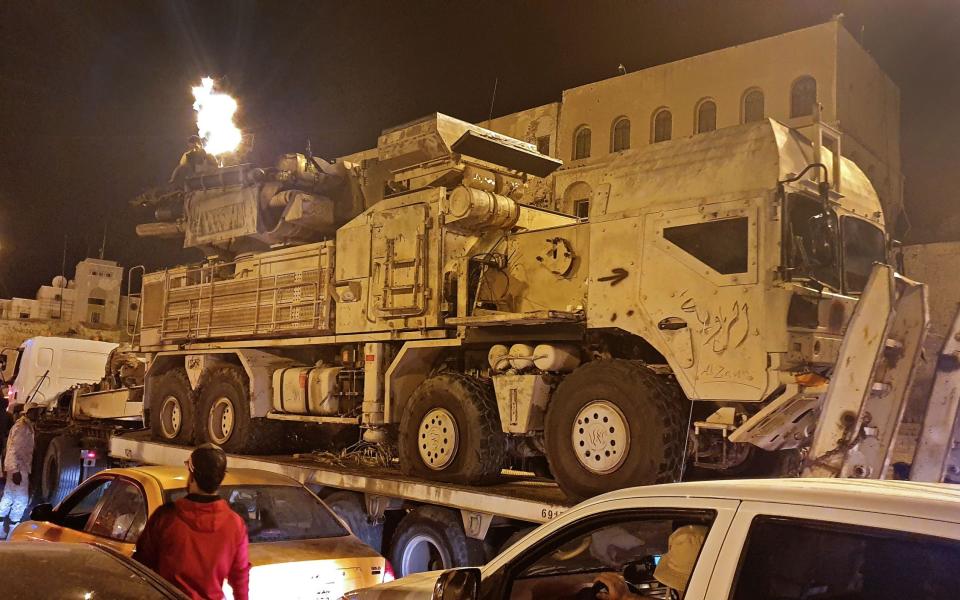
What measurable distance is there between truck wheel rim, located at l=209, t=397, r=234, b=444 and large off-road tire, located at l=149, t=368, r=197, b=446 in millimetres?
510

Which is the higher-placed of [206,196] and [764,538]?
[206,196]

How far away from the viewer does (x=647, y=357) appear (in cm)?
743

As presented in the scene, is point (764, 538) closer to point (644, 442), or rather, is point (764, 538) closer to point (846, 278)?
point (644, 442)

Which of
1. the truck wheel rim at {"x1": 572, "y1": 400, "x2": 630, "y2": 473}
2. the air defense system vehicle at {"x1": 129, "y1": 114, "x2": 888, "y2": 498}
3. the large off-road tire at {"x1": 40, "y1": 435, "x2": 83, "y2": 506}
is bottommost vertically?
the large off-road tire at {"x1": 40, "y1": 435, "x2": 83, "y2": 506}

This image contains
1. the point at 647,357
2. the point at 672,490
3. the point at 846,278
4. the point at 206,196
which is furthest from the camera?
the point at 206,196

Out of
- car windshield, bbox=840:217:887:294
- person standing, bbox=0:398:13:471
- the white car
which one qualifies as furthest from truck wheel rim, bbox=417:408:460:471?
person standing, bbox=0:398:13:471

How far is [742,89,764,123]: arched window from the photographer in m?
23.1

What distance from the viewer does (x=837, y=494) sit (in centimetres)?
226

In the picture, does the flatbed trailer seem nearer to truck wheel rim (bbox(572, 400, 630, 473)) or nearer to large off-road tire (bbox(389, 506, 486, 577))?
large off-road tire (bbox(389, 506, 486, 577))

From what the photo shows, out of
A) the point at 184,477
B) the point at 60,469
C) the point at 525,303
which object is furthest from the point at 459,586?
the point at 60,469

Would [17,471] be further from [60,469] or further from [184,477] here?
[184,477]

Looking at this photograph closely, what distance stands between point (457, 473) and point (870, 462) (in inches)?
144

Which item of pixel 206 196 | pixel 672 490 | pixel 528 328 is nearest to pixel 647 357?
pixel 528 328

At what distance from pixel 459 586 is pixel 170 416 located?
10.9m
